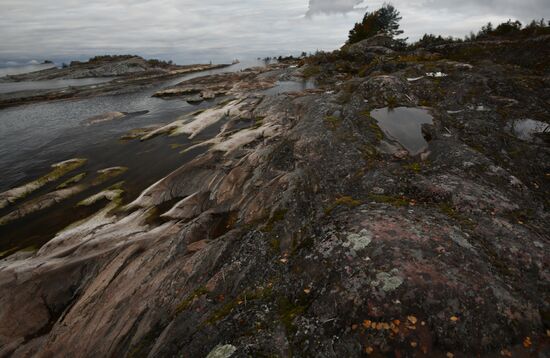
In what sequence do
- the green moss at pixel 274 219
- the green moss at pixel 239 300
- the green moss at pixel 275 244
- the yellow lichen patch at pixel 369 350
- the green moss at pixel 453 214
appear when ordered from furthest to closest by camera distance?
→ the green moss at pixel 274 219
the green moss at pixel 275 244
the green moss at pixel 453 214
the green moss at pixel 239 300
the yellow lichen patch at pixel 369 350

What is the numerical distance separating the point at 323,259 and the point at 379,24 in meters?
90.1

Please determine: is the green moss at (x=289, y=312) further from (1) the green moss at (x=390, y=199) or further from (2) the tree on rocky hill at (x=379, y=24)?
(2) the tree on rocky hill at (x=379, y=24)

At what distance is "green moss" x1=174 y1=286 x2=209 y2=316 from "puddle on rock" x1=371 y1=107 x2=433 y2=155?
13.9 metres

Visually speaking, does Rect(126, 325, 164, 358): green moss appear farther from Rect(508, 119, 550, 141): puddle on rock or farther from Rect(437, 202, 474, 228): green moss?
Rect(508, 119, 550, 141): puddle on rock

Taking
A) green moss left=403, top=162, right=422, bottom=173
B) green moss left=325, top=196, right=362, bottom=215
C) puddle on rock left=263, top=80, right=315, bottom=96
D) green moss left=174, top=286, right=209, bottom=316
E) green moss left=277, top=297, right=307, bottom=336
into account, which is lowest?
green moss left=174, top=286, right=209, bottom=316

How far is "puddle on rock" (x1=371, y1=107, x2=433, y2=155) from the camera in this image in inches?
685

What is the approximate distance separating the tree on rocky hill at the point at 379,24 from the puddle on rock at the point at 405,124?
69672mm

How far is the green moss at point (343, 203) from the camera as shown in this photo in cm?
1190

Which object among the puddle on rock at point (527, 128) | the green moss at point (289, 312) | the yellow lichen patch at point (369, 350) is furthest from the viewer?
the puddle on rock at point (527, 128)

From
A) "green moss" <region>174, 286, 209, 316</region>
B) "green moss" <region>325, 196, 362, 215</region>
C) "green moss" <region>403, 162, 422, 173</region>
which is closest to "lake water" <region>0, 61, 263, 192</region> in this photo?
"green moss" <region>174, 286, 209, 316</region>

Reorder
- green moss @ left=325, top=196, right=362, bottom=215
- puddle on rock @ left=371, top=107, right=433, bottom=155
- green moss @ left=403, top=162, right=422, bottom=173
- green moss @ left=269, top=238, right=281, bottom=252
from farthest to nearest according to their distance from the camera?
puddle on rock @ left=371, top=107, right=433, bottom=155, green moss @ left=403, top=162, right=422, bottom=173, green moss @ left=325, top=196, right=362, bottom=215, green moss @ left=269, top=238, right=281, bottom=252

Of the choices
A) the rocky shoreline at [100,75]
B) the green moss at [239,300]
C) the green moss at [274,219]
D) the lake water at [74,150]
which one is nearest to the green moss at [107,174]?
the lake water at [74,150]

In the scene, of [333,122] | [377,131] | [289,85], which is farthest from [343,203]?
[289,85]

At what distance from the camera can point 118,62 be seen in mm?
137250
